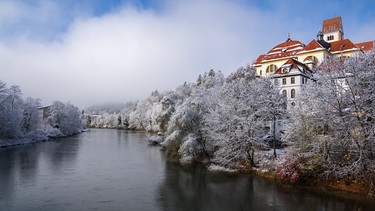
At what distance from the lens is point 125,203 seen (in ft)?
60.0

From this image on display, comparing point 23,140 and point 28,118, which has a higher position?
point 28,118

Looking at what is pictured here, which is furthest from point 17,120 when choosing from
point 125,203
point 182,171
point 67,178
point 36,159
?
point 125,203

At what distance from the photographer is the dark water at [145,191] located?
18094 mm

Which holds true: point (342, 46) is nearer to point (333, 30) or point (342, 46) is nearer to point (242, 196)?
point (333, 30)

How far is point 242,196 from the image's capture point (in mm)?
20641

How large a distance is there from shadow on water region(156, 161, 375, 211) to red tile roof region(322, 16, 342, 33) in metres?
66.5

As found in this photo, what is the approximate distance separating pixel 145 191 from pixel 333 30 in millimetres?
75021

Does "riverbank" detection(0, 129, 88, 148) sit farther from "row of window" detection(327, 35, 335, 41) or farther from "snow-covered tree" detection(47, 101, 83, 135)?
"row of window" detection(327, 35, 335, 41)

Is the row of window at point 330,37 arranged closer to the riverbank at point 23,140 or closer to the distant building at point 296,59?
the distant building at point 296,59

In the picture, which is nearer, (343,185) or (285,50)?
(343,185)

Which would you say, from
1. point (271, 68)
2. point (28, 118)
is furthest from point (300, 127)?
point (28, 118)

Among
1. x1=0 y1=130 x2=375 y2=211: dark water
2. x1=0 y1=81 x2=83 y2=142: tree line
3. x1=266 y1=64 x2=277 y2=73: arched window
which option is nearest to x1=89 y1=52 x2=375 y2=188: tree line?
x1=0 y1=130 x2=375 y2=211: dark water

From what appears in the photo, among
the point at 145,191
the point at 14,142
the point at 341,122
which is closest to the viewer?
the point at 145,191

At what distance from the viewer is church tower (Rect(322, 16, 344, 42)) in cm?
7519
